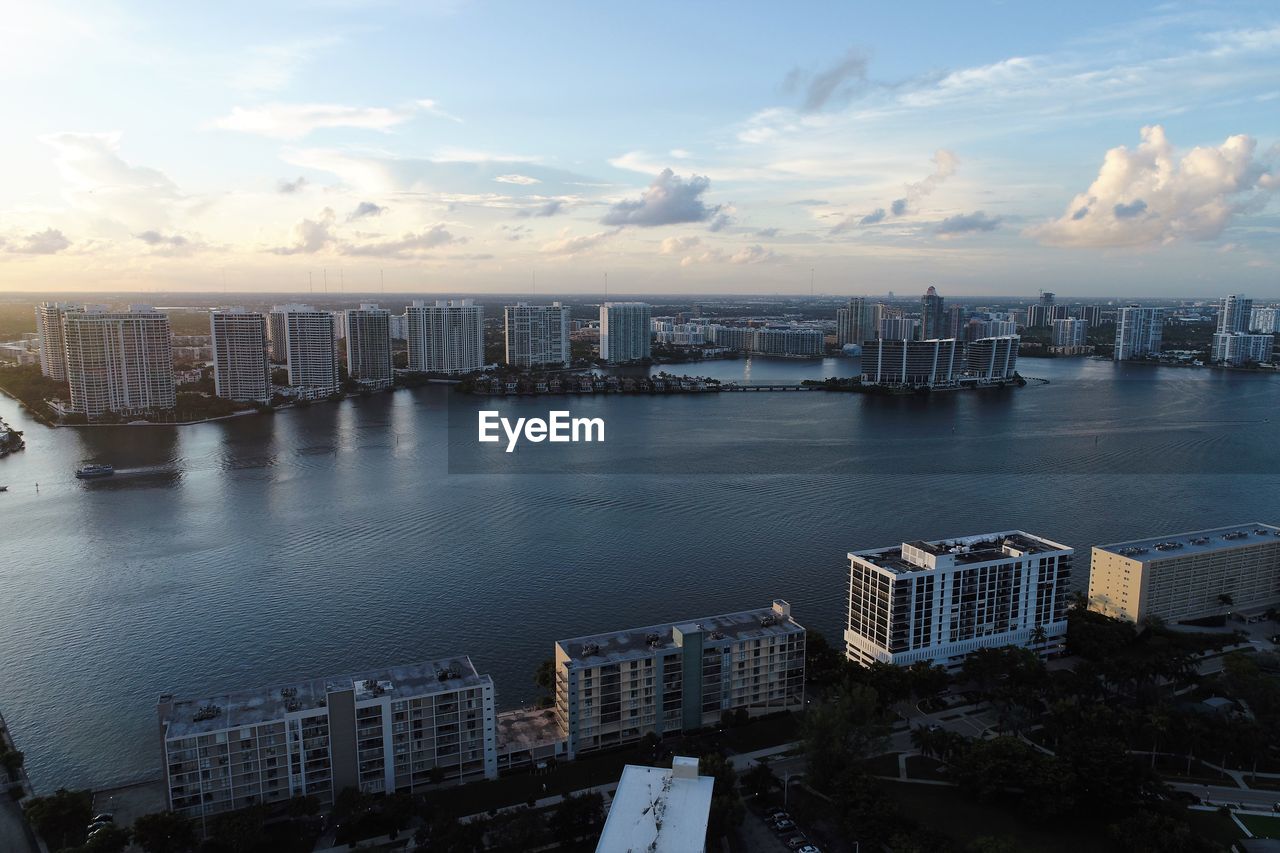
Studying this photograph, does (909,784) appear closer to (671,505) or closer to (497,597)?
(497,597)

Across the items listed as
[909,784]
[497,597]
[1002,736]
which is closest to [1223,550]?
[1002,736]

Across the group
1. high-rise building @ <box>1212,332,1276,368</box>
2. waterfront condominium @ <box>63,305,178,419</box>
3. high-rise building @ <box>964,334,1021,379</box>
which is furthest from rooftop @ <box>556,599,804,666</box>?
high-rise building @ <box>1212,332,1276,368</box>

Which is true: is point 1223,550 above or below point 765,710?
above

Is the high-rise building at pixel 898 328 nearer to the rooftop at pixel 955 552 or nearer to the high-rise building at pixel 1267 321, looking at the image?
the high-rise building at pixel 1267 321

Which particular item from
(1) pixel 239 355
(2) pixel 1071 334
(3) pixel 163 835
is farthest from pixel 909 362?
(3) pixel 163 835

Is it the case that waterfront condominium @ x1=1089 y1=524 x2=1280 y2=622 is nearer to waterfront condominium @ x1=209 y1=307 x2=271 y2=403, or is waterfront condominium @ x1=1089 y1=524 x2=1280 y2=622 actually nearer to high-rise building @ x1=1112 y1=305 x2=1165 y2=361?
waterfront condominium @ x1=209 y1=307 x2=271 y2=403

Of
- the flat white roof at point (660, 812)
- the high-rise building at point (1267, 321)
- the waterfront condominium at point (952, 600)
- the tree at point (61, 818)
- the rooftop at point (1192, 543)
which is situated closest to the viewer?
the flat white roof at point (660, 812)

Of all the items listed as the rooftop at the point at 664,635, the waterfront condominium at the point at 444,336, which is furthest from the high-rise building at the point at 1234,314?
the rooftop at the point at 664,635
